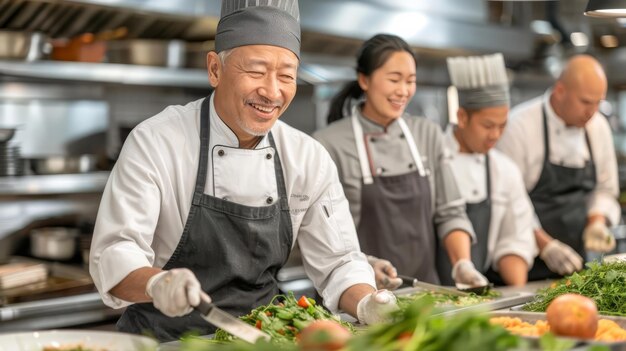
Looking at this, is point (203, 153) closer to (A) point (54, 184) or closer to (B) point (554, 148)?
(A) point (54, 184)

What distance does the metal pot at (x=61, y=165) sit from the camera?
15.4ft

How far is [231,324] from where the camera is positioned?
2.08m

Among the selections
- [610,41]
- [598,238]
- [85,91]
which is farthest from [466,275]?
[610,41]

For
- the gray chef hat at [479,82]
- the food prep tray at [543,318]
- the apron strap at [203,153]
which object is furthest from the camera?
the gray chef hat at [479,82]

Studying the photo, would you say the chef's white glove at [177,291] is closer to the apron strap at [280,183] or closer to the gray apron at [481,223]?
the apron strap at [280,183]

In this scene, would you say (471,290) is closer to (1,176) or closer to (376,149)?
(376,149)

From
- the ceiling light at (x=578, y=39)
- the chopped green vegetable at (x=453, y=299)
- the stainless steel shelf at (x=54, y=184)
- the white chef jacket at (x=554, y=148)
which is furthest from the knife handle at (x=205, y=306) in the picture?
the ceiling light at (x=578, y=39)

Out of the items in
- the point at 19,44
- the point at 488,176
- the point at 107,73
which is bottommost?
the point at 488,176

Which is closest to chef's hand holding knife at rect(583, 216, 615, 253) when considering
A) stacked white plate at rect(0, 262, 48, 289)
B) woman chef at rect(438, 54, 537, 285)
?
woman chef at rect(438, 54, 537, 285)

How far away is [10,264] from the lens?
15.2 ft

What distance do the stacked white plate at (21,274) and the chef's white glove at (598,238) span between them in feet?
9.25

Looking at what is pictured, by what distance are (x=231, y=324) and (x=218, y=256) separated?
2.43 feet

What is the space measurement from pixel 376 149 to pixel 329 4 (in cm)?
215

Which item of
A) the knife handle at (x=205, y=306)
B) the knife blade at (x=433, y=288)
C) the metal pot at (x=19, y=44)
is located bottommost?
the knife blade at (x=433, y=288)
